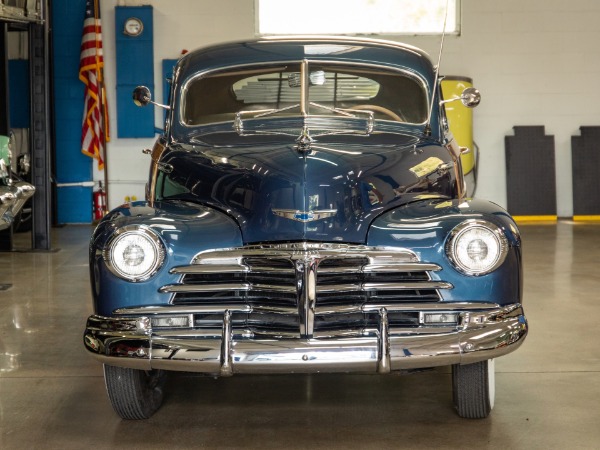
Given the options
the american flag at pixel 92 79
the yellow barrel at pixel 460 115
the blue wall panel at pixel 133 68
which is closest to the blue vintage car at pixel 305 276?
the yellow barrel at pixel 460 115

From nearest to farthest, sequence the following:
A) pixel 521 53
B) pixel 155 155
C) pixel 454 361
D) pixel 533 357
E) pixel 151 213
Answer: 1. pixel 454 361
2. pixel 151 213
3. pixel 155 155
4. pixel 533 357
5. pixel 521 53

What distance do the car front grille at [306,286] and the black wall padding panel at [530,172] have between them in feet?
28.9

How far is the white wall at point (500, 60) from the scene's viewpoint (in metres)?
12.3

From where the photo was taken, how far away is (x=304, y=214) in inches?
154

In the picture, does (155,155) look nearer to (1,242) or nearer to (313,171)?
(313,171)

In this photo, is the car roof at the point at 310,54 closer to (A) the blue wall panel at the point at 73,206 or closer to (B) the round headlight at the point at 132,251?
(B) the round headlight at the point at 132,251

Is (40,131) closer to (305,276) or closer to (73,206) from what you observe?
(73,206)

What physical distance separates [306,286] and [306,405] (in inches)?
36.3

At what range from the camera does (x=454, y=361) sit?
3686 mm

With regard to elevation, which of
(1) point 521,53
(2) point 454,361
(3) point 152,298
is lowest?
(2) point 454,361

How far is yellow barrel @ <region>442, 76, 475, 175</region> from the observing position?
38.6ft

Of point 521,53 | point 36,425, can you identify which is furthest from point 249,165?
point 521,53

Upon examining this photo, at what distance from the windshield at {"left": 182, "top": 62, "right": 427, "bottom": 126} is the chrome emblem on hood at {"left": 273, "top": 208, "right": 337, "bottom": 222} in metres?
1.07

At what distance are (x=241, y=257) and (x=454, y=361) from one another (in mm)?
877
